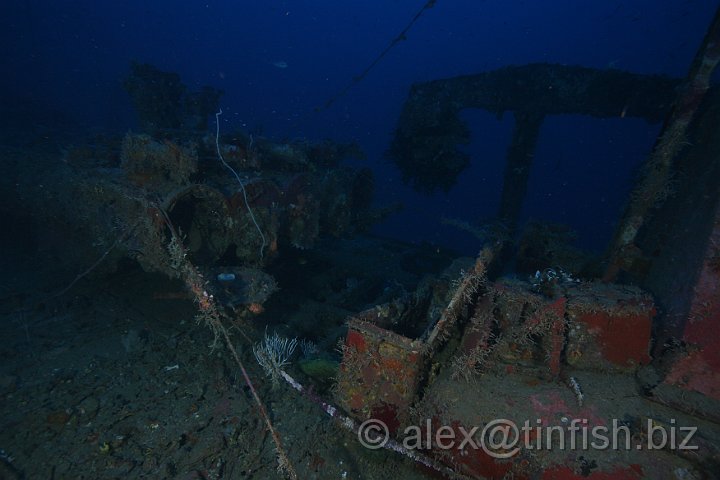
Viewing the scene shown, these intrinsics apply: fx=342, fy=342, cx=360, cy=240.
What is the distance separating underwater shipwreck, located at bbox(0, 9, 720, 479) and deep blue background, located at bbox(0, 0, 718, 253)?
197 feet

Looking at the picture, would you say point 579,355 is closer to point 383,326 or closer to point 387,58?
point 383,326

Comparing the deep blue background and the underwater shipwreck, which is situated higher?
the deep blue background

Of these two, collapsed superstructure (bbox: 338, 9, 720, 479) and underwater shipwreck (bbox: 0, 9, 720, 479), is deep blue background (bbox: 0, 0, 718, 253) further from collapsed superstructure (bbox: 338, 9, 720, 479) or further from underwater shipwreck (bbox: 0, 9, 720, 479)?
collapsed superstructure (bbox: 338, 9, 720, 479)

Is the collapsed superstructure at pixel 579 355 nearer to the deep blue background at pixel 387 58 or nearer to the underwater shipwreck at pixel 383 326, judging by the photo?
the underwater shipwreck at pixel 383 326

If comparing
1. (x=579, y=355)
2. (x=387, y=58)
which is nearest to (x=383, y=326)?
(x=579, y=355)

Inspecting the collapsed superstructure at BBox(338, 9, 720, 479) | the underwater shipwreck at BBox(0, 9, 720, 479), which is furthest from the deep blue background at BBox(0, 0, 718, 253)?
the collapsed superstructure at BBox(338, 9, 720, 479)

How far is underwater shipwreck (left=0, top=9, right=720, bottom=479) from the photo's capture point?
304 centimetres

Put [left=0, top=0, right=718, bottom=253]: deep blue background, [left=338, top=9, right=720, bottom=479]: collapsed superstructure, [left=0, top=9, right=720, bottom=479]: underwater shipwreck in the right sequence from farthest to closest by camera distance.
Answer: [left=0, top=0, right=718, bottom=253]: deep blue background
[left=0, top=9, right=720, bottom=479]: underwater shipwreck
[left=338, top=9, right=720, bottom=479]: collapsed superstructure

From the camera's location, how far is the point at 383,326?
378cm

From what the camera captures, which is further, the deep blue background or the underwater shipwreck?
the deep blue background

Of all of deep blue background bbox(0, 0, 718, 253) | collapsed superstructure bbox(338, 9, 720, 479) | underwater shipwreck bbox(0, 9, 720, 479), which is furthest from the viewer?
deep blue background bbox(0, 0, 718, 253)

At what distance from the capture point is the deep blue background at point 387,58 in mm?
86438

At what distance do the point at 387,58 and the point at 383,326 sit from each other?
189m

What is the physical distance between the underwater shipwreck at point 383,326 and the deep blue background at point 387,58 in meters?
60.0
